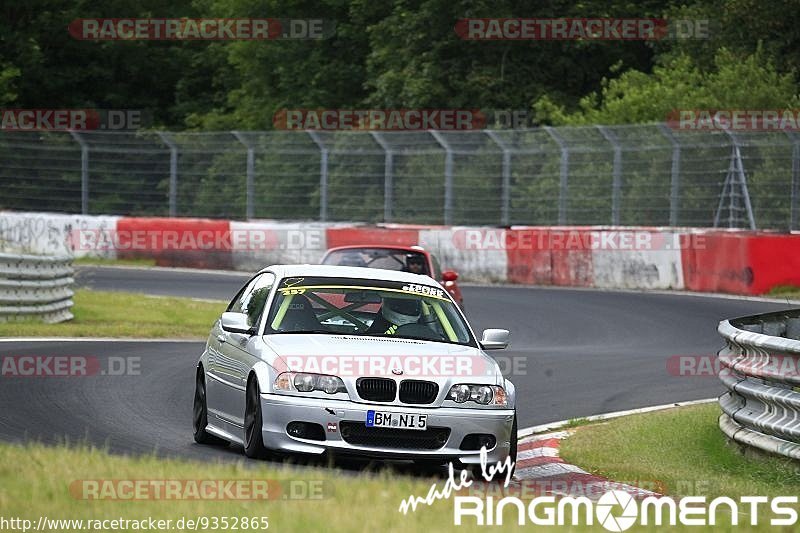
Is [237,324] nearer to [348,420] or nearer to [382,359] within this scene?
[382,359]

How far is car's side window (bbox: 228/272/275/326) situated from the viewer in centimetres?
1138

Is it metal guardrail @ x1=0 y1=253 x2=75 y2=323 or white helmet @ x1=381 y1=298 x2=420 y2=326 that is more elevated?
white helmet @ x1=381 y1=298 x2=420 y2=326

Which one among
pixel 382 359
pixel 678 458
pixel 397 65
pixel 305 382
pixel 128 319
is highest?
pixel 397 65

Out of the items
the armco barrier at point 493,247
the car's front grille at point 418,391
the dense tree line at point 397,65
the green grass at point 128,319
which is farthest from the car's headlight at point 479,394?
the dense tree line at point 397,65

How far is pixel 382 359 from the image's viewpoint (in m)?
10.2

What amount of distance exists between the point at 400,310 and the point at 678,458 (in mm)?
2244

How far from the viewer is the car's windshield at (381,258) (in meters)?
19.8

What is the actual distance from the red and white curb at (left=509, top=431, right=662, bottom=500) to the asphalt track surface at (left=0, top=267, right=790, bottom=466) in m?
1.39

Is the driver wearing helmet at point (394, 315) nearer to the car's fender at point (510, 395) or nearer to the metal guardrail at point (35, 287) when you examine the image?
the car's fender at point (510, 395)

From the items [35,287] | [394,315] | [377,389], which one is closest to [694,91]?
[35,287]

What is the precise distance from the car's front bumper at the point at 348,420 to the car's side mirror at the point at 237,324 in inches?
35.4

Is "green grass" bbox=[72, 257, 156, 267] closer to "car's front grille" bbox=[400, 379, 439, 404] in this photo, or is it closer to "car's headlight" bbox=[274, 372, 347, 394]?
"car's headlight" bbox=[274, 372, 347, 394]

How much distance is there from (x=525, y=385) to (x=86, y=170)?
2463cm

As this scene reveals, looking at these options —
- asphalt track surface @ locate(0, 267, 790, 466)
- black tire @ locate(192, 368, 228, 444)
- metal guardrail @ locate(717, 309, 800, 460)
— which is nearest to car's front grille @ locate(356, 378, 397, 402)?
asphalt track surface @ locate(0, 267, 790, 466)
